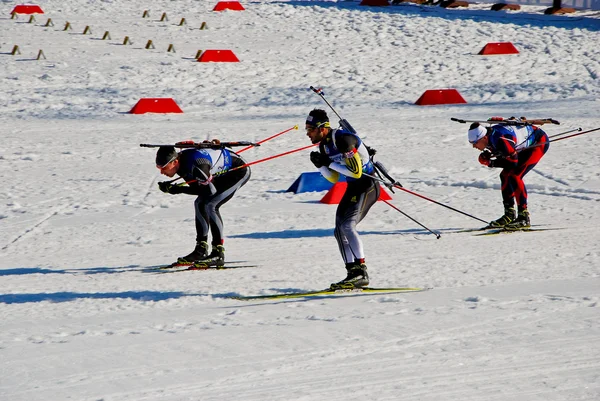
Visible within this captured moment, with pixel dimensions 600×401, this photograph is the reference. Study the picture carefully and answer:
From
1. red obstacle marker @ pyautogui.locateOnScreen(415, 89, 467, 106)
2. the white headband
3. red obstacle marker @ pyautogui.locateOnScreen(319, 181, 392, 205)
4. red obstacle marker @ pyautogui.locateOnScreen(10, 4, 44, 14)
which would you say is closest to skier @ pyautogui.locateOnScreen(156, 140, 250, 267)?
the white headband

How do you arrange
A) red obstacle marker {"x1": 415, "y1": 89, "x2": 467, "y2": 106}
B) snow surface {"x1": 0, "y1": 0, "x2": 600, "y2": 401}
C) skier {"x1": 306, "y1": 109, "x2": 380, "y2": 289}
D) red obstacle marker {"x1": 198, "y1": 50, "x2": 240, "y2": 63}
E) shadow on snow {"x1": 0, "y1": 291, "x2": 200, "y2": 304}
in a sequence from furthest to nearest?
red obstacle marker {"x1": 198, "y1": 50, "x2": 240, "y2": 63}
red obstacle marker {"x1": 415, "y1": 89, "x2": 467, "y2": 106}
shadow on snow {"x1": 0, "y1": 291, "x2": 200, "y2": 304}
skier {"x1": 306, "y1": 109, "x2": 380, "y2": 289}
snow surface {"x1": 0, "y1": 0, "x2": 600, "y2": 401}

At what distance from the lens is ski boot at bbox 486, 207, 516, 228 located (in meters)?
9.74

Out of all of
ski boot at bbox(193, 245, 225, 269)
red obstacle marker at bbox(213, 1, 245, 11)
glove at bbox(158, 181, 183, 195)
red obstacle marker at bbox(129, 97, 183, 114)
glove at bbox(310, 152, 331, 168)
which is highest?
glove at bbox(310, 152, 331, 168)

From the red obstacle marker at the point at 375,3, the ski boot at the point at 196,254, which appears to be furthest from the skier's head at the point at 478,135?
the red obstacle marker at the point at 375,3

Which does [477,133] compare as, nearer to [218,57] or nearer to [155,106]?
[155,106]

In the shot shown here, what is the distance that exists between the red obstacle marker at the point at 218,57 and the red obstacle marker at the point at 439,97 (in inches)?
210

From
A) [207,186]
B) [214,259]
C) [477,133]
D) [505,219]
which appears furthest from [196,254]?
[505,219]

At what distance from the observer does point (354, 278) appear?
23.7ft

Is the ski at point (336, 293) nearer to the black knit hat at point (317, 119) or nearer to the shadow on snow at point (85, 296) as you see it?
the shadow on snow at point (85, 296)

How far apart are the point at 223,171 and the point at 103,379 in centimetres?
337

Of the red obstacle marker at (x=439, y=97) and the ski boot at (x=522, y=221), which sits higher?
the ski boot at (x=522, y=221)

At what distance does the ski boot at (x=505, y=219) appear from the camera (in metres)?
9.74

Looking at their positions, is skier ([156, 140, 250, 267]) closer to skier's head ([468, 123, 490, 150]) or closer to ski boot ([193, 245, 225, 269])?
ski boot ([193, 245, 225, 269])

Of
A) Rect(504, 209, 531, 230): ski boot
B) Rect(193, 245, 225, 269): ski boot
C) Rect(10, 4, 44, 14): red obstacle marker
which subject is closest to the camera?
Rect(193, 245, 225, 269): ski boot
